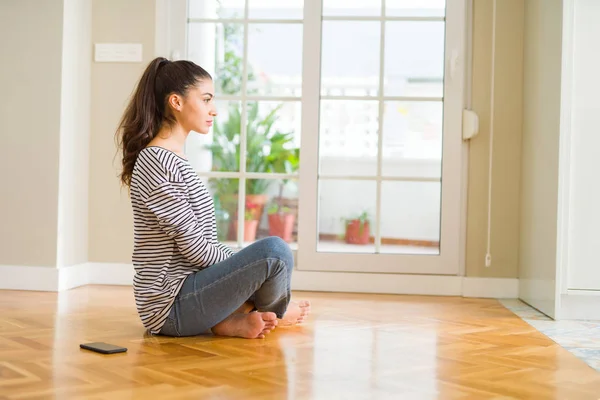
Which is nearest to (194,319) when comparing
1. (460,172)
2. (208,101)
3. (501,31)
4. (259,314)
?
(259,314)

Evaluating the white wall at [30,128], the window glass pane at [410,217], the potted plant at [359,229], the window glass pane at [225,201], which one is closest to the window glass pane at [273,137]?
the window glass pane at [225,201]

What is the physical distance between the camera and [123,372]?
2.27 metres

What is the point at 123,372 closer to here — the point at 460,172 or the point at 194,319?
the point at 194,319

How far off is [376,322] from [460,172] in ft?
4.36

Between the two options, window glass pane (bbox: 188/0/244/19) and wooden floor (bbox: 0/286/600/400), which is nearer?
wooden floor (bbox: 0/286/600/400)

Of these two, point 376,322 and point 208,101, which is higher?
point 208,101

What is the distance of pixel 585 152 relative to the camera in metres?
3.56

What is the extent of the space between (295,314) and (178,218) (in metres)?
0.71

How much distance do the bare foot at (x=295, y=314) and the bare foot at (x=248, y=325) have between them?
0.22 metres

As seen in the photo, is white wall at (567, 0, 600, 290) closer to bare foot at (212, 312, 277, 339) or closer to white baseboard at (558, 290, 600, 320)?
white baseboard at (558, 290, 600, 320)

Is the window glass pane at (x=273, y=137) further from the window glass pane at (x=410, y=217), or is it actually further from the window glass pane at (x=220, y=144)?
the window glass pane at (x=410, y=217)

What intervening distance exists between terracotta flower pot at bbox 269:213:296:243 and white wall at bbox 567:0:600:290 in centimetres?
166

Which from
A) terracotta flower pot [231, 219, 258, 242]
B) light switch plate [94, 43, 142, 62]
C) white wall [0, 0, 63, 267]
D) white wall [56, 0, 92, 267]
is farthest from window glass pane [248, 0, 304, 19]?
terracotta flower pot [231, 219, 258, 242]

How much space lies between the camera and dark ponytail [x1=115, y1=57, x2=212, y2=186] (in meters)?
2.83
